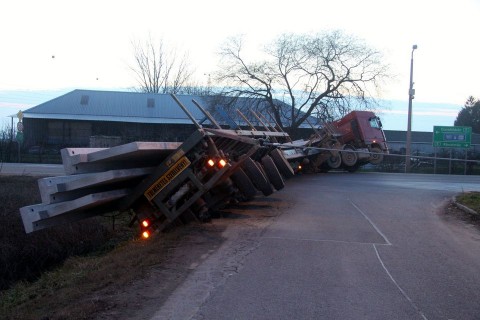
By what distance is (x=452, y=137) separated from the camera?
42344 mm

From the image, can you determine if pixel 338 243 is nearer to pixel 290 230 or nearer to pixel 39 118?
pixel 290 230

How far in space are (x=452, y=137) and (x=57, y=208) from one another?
36820 mm

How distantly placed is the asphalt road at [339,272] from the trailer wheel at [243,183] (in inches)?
35.5

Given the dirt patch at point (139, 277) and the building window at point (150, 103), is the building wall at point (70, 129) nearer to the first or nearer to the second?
the building window at point (150, 103)

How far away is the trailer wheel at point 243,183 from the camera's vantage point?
13641 mm

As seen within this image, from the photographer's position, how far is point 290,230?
1180 cm

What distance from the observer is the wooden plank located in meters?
10.1

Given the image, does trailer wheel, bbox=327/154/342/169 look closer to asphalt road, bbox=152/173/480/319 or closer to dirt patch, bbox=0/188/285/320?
asphalt road, bbox=152/173/480/319

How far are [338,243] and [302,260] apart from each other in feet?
5.45

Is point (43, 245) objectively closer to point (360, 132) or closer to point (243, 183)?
point (243, 183)

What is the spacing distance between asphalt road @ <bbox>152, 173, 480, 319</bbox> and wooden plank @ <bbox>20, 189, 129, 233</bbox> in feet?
7.84

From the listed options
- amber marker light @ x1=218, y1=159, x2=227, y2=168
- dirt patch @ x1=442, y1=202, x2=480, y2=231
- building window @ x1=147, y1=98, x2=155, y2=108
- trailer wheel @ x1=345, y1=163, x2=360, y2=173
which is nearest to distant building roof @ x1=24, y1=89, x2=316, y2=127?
building window @ x1=147, y1=98, x2=155, y2=108

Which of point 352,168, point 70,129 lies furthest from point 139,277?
point 70,129

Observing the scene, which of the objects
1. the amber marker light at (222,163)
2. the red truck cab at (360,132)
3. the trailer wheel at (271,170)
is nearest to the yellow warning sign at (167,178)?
the amber marker light at (222,163)
